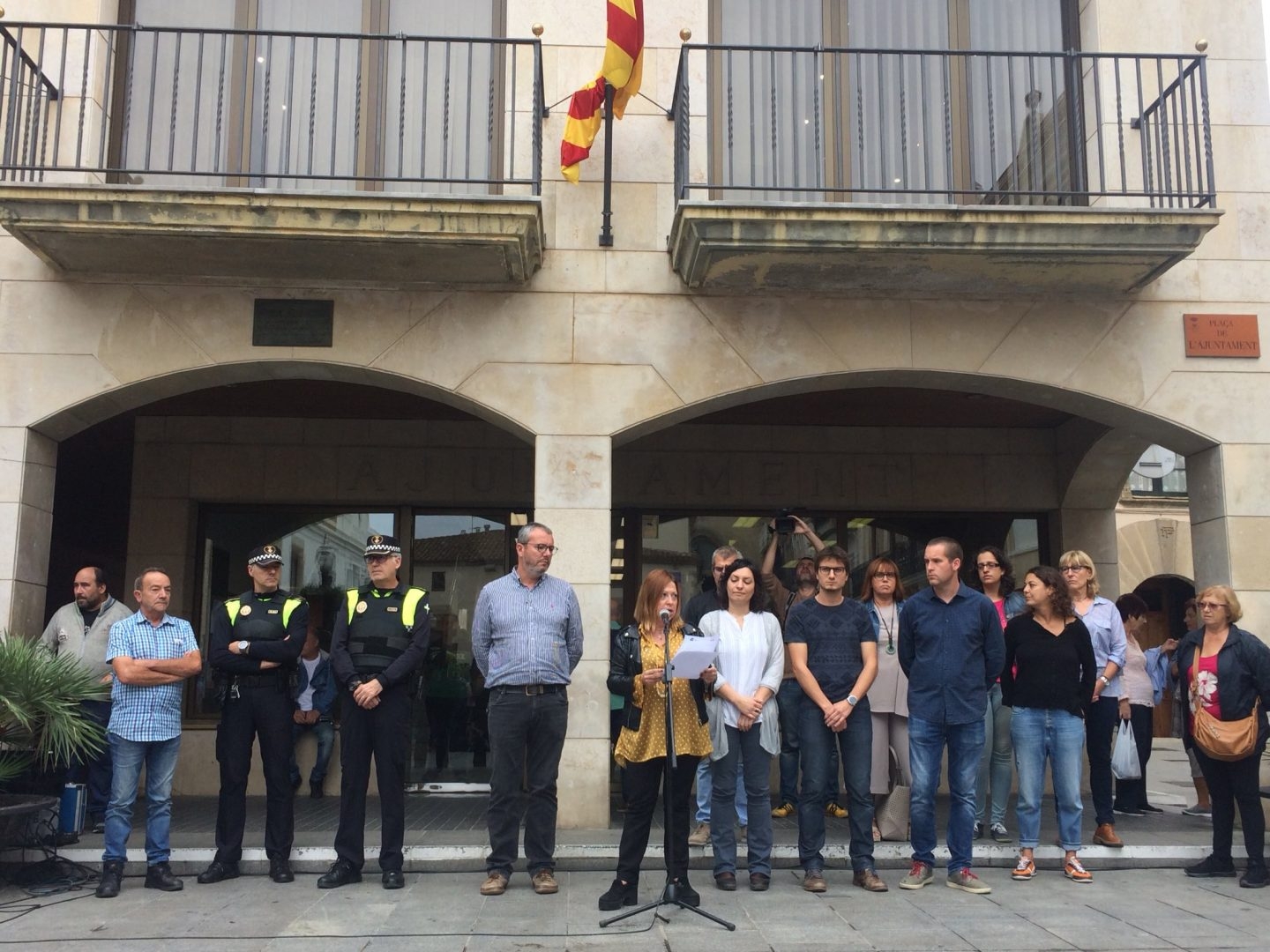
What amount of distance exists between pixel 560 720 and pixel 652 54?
5.27 meters

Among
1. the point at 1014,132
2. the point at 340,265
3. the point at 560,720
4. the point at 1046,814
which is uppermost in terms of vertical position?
the point at 1014,132

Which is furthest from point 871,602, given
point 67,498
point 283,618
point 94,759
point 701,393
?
point 67,498

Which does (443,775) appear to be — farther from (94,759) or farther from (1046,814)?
(1046,814)

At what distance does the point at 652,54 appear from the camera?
8.84 meters

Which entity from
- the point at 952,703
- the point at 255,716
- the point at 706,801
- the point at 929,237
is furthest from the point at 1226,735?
the point at 255,716

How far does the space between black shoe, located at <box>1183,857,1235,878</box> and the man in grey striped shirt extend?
3935 mm

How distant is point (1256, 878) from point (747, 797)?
3.08 meters

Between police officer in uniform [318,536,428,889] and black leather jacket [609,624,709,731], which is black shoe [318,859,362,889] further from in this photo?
black leather jacket [609,624,709,731]

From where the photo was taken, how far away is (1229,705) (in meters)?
6.87

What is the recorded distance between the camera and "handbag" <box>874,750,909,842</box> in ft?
24.4

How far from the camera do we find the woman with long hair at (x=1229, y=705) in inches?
269

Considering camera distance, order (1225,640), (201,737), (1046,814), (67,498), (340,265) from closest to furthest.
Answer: (1225,640)
(340,265)
(1046,814)
(201,737)
(67,498)

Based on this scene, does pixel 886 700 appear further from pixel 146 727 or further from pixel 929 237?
pixel 146 727

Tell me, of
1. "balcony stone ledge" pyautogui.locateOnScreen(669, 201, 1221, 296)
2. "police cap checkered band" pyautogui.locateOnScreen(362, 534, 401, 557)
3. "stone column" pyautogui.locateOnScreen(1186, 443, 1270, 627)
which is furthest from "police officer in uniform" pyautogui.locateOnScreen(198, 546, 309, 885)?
"stone column" pyautogui.locateOnScreen(1186, 443, 1270, 627)
